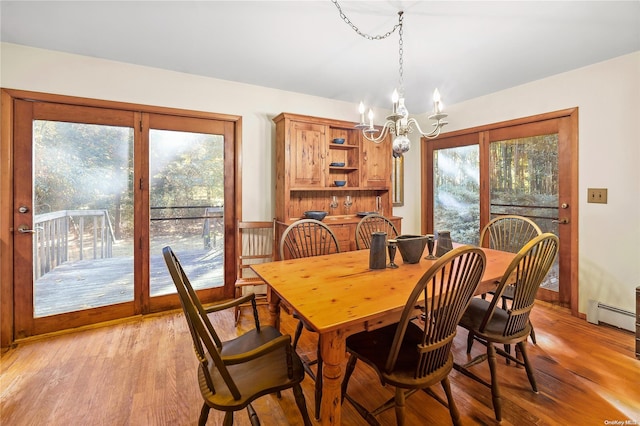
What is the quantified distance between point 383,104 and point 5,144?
399 cm

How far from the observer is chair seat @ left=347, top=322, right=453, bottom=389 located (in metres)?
1.28

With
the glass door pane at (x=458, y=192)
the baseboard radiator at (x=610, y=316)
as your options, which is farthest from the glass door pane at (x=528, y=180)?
the baseboard radiator at (x=610, y=316)

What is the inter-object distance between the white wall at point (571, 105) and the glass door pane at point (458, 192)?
0.76 metres

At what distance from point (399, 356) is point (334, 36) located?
2.29 metres

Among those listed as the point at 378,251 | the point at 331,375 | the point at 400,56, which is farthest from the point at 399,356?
the point at 400,56

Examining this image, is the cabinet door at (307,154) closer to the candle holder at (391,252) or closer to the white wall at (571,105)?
the white wall at (571,105)

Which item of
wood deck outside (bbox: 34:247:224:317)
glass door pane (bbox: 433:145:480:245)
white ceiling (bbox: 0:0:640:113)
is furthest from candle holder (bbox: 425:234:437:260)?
wood deck outside (bbox: 34:247:224:317)

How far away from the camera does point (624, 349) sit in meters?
2.32

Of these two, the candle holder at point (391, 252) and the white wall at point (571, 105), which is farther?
the white wall at point (571, 105)

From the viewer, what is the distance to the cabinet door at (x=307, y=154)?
335 cm

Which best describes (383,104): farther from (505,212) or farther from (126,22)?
(126,22)

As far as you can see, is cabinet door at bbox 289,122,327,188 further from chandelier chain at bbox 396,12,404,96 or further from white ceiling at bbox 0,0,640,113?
chandelier chain at bbox 396,12,404,96

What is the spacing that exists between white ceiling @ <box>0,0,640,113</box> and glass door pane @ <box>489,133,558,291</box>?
2.44 feet

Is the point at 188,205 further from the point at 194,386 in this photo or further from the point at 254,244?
the point at 194,386
